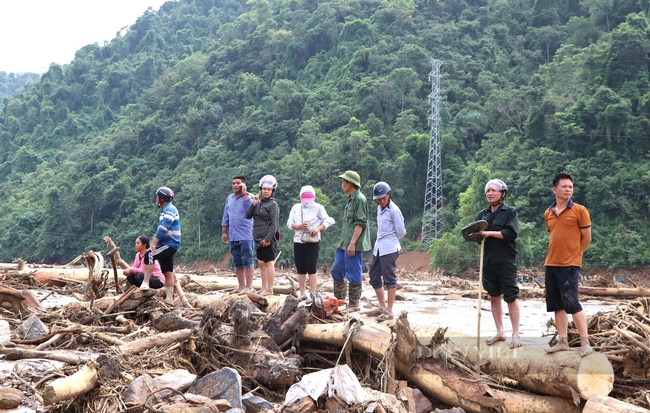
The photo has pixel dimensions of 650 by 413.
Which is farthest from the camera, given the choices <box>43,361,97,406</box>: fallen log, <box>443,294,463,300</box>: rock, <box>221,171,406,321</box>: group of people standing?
<box>443,294,463,300</box>: rock

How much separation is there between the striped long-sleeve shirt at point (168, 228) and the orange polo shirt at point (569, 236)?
442 centimetres

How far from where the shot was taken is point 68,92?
258ft

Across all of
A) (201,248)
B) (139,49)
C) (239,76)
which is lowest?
(201,248)

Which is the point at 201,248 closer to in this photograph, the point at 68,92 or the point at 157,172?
the point at 157,172

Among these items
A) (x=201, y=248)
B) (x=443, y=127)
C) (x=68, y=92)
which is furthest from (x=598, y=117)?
(x=68, y=92)

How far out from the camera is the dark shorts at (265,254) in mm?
7629

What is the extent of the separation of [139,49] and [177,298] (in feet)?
308

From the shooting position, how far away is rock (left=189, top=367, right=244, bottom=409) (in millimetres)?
4805

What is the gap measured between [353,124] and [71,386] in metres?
45.1

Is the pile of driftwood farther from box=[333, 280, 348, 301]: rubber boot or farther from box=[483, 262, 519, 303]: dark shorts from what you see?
box=[333, 280, 348, 301]: rubber boot

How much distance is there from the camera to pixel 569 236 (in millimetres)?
4938

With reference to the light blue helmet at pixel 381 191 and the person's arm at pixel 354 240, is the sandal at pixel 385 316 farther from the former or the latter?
the light blue helmet at pixel 381 191

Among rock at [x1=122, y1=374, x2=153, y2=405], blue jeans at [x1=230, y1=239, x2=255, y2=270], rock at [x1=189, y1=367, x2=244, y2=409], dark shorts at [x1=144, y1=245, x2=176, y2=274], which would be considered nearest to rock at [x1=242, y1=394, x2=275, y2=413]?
rock at [x1=189, y1=367, x2=244, y2=409]

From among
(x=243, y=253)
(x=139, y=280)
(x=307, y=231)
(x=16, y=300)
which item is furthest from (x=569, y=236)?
(x=16, y=300)
